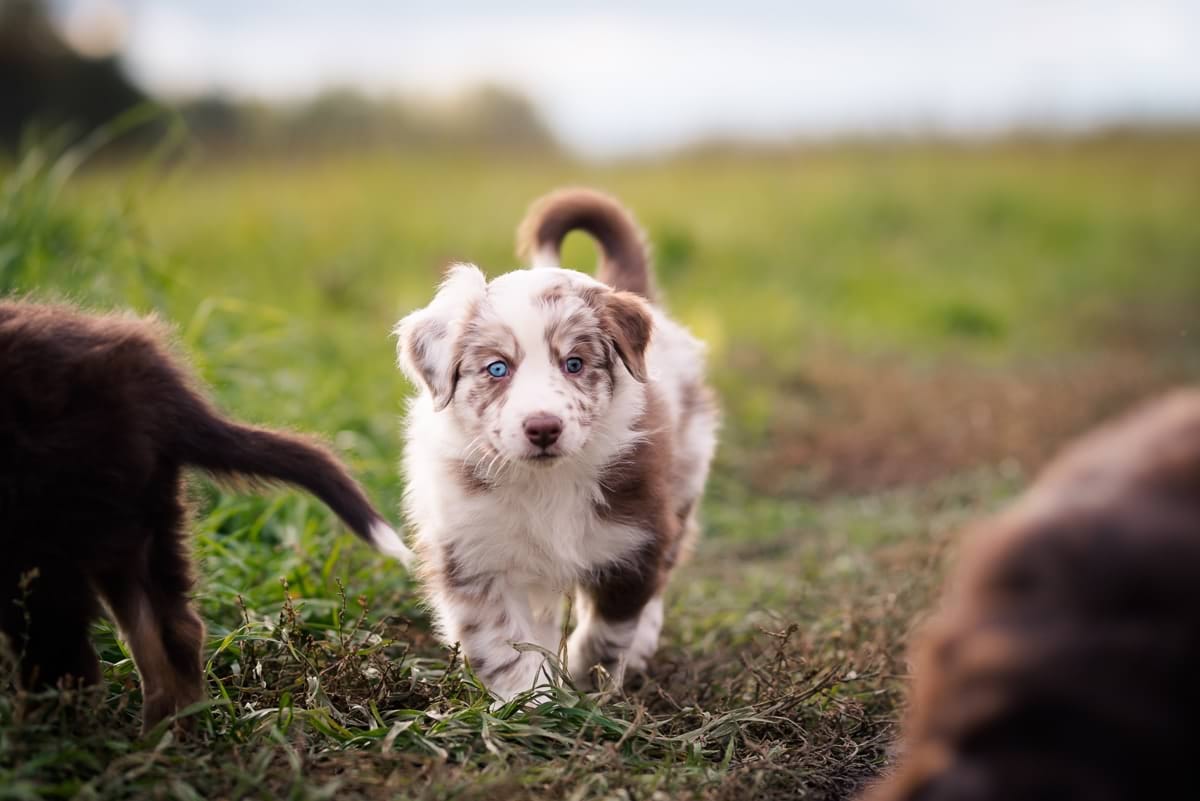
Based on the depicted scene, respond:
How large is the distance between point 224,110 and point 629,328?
18.6 meters

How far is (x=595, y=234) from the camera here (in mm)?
4531

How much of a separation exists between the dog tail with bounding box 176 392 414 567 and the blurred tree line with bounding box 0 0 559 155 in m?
16.9

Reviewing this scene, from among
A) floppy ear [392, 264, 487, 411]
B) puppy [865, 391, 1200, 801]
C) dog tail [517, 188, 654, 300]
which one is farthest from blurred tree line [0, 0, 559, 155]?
puppy [865, 391, 1200, 801]

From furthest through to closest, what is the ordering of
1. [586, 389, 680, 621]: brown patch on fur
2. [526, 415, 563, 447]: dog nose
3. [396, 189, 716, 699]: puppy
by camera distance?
1. [586, 389, 680, 621]: brown patch on fur
2. [396, 189, 716, 699]: puppy
3. [526, 415, 563, 447]: dog nose

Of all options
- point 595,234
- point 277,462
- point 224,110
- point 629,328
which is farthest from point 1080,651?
point 224,110

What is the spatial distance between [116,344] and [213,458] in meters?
0.33

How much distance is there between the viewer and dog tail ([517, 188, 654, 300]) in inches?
170

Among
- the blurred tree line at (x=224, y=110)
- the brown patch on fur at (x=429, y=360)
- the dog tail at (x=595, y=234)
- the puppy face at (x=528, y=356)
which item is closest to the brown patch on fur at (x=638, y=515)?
the puppy face at (x=528, y=356)

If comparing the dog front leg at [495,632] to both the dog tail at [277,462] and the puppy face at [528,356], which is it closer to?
the puppy face at [528,356]

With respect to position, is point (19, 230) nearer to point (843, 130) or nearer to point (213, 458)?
point (213, 458)

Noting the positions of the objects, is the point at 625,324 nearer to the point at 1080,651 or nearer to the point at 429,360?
the point at 429,360

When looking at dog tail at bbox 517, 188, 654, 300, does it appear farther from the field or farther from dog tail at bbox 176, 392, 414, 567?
dog tail at bbox 176, 392, 414, 567

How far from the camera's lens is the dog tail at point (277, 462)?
271cm

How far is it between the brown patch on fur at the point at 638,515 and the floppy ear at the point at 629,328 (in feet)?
0.65
